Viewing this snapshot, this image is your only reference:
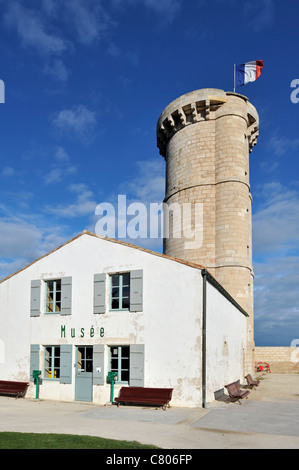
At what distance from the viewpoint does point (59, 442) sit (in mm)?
7414

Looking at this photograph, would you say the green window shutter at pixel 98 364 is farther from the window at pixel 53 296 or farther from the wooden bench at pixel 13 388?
the wooden bench at pixel 13 388

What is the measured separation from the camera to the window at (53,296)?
15.7 metres

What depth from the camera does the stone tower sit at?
23.4 meters

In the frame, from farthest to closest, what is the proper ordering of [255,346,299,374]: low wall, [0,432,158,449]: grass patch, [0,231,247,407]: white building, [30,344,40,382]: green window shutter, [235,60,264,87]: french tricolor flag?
[255,346,299,374]: low wall, [235,60,264,87]: french tricolor flag, [30,344,40,382]: green window shutter, [0,231,247,407]: white building, [0,432,158,449]: grass patch

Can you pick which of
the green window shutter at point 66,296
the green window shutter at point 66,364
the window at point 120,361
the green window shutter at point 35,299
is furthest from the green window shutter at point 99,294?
the green window shutter at point 35,299

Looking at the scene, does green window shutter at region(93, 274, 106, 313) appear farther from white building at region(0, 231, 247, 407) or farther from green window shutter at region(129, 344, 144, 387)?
green window shutter at region(129, 344, 144, 387)

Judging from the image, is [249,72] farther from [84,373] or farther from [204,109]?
[84,373]

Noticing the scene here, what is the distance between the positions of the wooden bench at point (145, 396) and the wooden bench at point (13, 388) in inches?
161

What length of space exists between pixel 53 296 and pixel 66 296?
820 millimetres

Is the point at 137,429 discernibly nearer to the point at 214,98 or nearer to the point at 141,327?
the point at 141,327

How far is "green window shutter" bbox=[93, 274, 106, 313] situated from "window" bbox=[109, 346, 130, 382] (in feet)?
4.59

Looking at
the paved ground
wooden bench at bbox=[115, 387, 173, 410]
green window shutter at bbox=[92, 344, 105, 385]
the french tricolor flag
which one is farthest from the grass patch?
the french tricolor flag

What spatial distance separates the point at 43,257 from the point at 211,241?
11.0 meters
